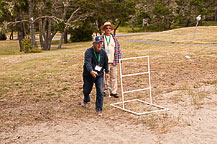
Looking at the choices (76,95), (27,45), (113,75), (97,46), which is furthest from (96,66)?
(27,45)

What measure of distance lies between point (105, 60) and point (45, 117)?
2.03 m

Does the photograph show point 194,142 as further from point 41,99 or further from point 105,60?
point 41,99

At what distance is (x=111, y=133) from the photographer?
6.21m

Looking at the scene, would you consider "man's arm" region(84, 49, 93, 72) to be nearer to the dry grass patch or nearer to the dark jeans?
the dark jeans

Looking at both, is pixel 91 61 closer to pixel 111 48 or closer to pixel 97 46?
pixel 97 46

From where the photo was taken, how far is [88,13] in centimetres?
4166

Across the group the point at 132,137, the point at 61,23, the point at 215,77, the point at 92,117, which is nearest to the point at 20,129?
the point at 92,117

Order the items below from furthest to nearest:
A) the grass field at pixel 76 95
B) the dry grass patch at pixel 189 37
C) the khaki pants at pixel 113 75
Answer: the dry grass patch at pixel 189 37 < the khaki pants at pixel 113 75 < the grass field at pixel 76 95

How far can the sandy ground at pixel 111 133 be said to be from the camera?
579 centimetres

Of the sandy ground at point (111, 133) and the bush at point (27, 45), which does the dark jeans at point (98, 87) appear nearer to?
the sandy ground at point (111, 133)

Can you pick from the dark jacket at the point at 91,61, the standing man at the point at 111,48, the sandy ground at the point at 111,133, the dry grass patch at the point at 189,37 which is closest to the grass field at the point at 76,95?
the sandy ground at the point at 111,133

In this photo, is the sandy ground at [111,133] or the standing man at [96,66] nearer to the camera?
the sandy ground at [111,133]

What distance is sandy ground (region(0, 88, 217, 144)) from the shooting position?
19.0ft

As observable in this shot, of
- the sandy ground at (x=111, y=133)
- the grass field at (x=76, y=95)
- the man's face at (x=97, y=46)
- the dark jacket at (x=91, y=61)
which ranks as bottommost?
the sandy ground at (x=111, y=133)
